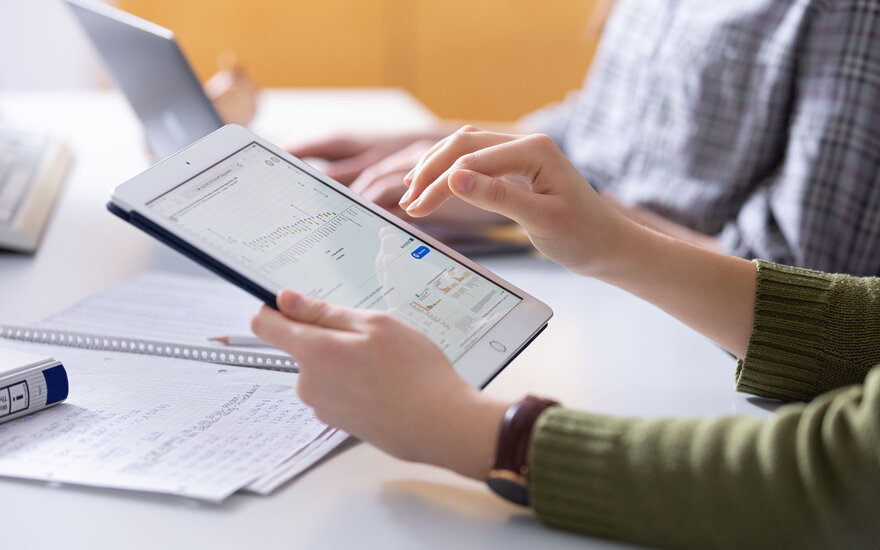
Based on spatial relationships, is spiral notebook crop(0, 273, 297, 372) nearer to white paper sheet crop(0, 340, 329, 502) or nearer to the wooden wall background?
white paper sheet crop(0, 340, 329, 502)

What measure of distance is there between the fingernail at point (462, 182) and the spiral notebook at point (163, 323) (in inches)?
7.6

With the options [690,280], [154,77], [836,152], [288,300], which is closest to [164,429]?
[288,300]

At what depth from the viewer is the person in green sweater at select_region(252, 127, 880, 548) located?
1.39 feet

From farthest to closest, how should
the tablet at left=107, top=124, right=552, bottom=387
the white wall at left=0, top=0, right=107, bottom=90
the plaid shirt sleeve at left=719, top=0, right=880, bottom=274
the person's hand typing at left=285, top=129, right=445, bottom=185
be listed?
the white wall at left=0, top=0, right=107, bottom=90 → the person's hand typing at left=285, top=129, right=445, bottom=185 → the plaid shirt sleeve at left=719, top=0, right=880, bottom=274 → the tablet at left=107, top=124, right=552, bottom=387

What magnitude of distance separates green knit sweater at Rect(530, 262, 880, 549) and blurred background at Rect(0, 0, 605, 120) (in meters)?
2.69

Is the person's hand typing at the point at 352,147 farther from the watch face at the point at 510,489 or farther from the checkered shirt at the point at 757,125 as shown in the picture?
the watch face at the point at 510,489

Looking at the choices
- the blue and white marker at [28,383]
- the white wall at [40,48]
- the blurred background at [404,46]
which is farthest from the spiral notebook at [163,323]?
the blurred background at [404,46]

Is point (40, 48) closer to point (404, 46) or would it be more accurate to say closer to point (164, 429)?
point (404, 46)

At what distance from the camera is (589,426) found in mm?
464

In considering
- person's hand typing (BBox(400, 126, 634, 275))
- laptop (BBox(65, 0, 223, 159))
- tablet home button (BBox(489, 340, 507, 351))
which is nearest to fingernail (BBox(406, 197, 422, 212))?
person's hand typing (BBox(400, 126, 634, 275))

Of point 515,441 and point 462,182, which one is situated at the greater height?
point 462,182

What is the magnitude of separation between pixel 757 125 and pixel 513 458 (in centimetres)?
66

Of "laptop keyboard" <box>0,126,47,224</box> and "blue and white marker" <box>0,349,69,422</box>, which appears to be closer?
"blue and white marker" <box>0,349,69,422</box>

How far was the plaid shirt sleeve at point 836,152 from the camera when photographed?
0.87 meters
